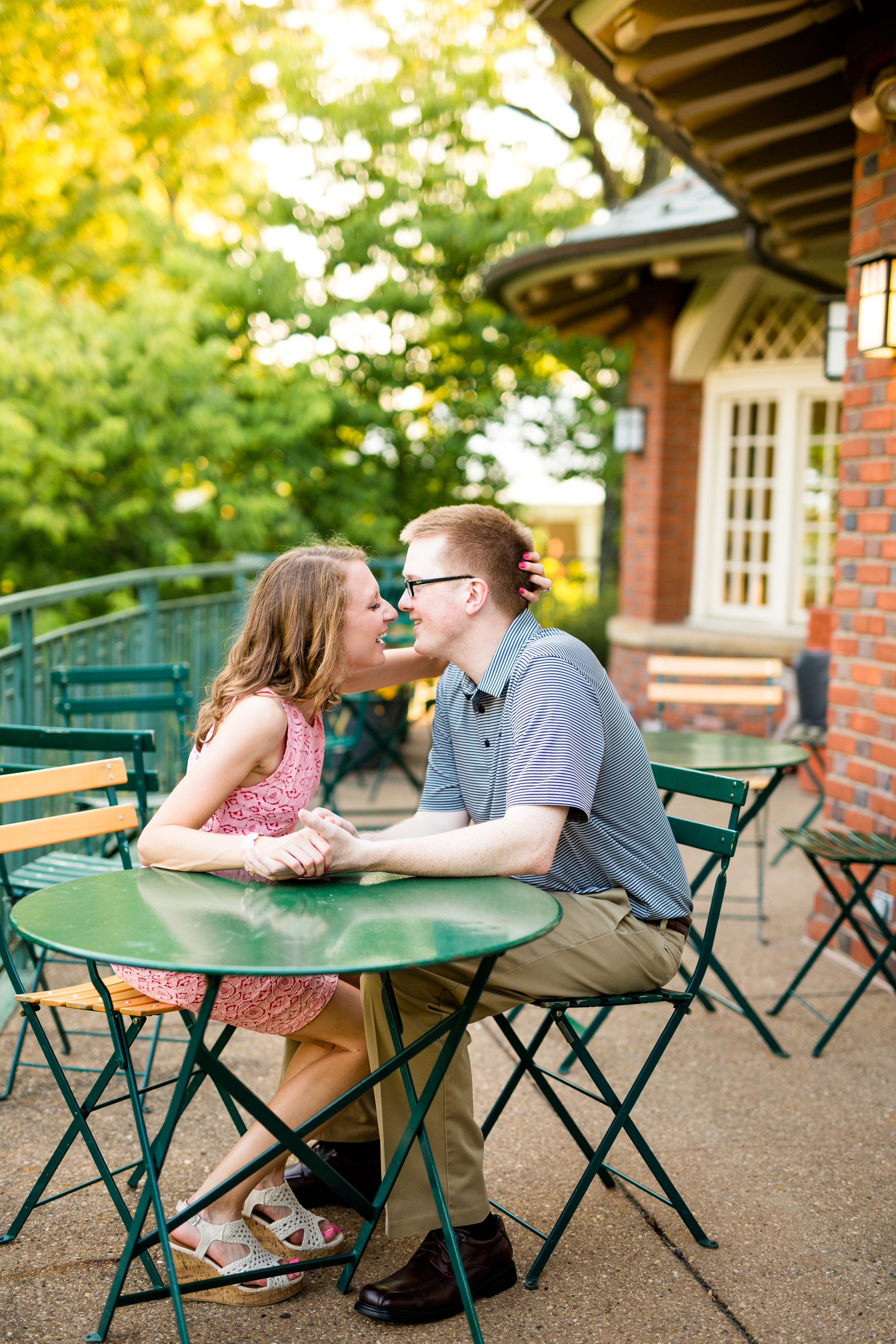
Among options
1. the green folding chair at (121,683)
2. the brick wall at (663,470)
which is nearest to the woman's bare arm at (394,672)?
the green folding chair at (121,683)

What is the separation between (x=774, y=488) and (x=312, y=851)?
7750 millimetres

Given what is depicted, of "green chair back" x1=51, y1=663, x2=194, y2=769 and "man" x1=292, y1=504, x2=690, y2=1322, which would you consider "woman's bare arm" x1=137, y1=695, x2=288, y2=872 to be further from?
"green chair back" x1=51, y1=663, x2=194, y2=769

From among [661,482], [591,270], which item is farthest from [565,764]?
[661,482]

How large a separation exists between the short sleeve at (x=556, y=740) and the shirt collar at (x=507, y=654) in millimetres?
94

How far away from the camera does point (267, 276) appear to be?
12422mm

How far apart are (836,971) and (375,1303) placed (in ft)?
8.43

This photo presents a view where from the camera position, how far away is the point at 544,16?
4180 millimetres

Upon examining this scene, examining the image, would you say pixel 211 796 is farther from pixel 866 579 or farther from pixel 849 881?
pixel 866 579

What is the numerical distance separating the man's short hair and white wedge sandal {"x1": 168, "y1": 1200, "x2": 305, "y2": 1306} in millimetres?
1366

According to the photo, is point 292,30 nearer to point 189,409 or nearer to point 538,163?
point 538,163

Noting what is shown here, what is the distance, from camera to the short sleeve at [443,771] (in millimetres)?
2719

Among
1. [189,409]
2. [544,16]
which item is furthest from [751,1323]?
[189,409]

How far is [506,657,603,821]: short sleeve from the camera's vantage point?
7.39 ft

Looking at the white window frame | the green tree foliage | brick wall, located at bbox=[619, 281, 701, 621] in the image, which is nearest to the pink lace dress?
the white window frame
